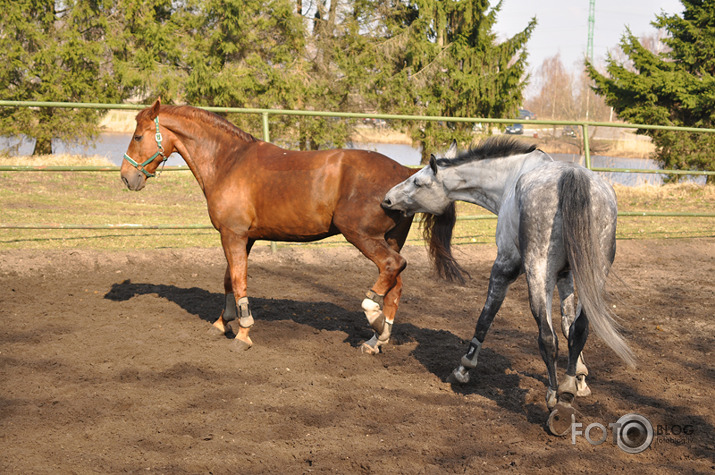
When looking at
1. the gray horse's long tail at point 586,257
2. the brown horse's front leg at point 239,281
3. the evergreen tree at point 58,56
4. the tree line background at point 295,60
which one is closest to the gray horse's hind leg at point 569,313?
the gray horse's long tail at point 586,257

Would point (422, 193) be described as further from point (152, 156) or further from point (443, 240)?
point (152, 156)

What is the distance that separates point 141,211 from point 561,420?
30.9 feet

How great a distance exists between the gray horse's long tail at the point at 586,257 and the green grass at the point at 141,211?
588cm

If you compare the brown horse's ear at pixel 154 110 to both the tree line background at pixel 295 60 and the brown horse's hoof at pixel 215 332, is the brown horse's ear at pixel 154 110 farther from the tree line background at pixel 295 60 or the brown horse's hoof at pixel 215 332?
the tree line background at pixel 295 60

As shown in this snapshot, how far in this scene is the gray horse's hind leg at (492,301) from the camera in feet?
12.6

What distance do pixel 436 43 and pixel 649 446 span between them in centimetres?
1803

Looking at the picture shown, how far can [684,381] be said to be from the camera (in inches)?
161

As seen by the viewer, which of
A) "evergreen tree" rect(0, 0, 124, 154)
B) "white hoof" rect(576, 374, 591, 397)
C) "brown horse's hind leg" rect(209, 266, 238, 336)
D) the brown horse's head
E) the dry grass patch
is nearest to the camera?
"white hoof" rect(576, 374, 591, 397)

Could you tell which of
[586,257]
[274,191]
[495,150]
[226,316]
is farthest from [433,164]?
[226,316]

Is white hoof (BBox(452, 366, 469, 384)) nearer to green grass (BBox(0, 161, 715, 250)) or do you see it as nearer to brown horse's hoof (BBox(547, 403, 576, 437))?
brown horse's hoof (BBox(547, 403, 576, 437))

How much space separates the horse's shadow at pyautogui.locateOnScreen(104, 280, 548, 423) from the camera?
389 centimetres

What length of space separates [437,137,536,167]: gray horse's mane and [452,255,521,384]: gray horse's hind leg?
2.25 feet

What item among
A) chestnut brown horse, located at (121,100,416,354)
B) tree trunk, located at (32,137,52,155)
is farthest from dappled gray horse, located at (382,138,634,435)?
tree trunk, located at (32,137,52,155)

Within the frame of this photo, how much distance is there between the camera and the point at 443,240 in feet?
15.6
